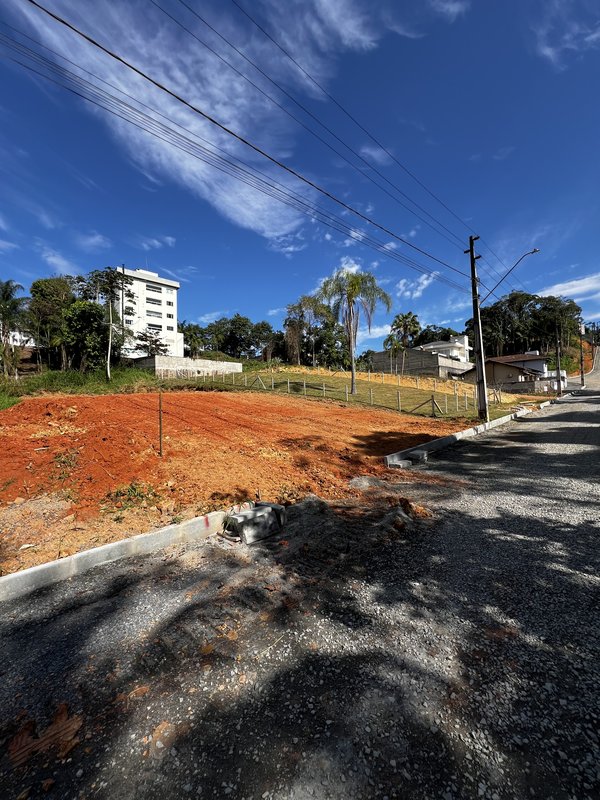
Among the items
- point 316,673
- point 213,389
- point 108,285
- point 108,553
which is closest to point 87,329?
point 108,285

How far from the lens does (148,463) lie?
7.71m

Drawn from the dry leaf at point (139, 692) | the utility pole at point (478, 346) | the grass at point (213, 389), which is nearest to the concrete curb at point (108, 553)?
the dry leaf at point (139, 692)

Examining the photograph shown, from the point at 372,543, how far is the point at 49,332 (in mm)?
49696

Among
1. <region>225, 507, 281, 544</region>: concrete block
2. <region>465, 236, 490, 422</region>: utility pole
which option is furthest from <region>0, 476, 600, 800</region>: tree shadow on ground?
<region>465, 236, 490, 422</region>: utility pole

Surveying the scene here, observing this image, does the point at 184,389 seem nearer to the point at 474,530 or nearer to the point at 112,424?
the point at 112,424

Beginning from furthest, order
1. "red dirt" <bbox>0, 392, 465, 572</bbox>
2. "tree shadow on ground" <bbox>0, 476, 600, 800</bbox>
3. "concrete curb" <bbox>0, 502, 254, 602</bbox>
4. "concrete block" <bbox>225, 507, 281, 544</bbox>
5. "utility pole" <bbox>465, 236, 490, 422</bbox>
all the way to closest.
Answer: "utility pole" <bbox>465, 236, 490, 422</bbox> < "red dirt" <bbox>0, 392, 465, 572</bbox> < "concrete block" <bbox>225, 507, 281, 544</bbox> < "concrete curb" <bbox>0, 502, 254, 602</bbox> < "tree shadow on ground" <bbox>0, 476, 600, 800</bbox>

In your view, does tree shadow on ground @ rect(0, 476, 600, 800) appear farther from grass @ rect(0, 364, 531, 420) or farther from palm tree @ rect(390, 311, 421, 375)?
palm tree @ rect(390, 311, 421, 375)

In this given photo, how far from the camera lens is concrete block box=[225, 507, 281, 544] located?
488 centimetres

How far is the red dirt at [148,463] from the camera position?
17.3ft

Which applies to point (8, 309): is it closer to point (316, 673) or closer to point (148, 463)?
point (148, 463)

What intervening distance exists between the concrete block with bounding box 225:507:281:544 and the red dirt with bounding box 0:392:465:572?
0.86 meters

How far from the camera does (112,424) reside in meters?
10.9

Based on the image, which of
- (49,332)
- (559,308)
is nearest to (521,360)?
(559,308)

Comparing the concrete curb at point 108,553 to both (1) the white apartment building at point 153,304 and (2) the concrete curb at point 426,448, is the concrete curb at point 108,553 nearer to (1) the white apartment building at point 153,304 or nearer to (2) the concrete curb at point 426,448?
(2) the concrete curb at point 426,448
